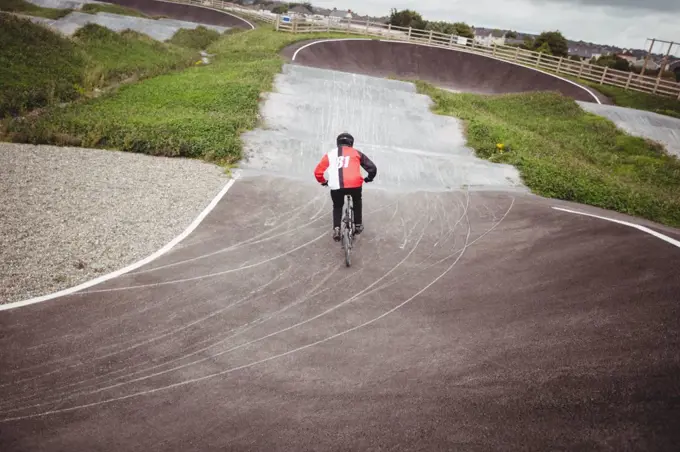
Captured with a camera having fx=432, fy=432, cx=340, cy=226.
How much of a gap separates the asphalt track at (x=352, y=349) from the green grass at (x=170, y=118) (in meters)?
4.71

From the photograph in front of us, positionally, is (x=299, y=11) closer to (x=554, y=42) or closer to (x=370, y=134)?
(x=554, y=42)

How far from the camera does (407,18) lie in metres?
99.4

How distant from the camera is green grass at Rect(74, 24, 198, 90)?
20.6 m

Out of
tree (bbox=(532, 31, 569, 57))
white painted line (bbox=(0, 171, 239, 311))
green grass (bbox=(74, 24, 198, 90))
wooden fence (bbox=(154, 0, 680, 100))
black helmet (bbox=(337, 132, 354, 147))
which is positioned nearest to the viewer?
white painted line (bbox=(0, 171, 239, 311))

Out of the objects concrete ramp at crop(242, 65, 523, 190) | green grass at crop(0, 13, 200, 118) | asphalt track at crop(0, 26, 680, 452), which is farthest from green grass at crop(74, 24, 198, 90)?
asphalt track at crop(0, 26, 680, 452)

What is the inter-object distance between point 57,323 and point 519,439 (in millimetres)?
5519

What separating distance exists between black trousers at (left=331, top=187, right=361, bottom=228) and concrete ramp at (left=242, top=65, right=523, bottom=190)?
397 centimetres

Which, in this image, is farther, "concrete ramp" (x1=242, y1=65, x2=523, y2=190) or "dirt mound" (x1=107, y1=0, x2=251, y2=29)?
"dirt mound" (x1=107, y1=0, x2=251, y2=29)

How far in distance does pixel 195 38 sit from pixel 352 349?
41.3 meters

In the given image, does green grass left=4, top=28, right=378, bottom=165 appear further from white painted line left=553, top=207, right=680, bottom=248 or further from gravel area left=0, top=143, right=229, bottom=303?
white painted line left=553, top=207, right=680, bottom=248

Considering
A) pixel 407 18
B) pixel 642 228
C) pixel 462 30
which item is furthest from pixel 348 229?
pixel 407 18

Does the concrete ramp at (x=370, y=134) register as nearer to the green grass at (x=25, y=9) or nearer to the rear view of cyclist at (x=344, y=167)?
the rear view of cyclist at (x=344, y=167)

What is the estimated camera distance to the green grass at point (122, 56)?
2059 centimetres

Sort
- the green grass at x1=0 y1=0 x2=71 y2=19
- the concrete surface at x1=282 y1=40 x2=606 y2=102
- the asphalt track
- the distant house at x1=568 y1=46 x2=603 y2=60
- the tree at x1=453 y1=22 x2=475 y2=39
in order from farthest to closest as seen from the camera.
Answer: the distant house at x1=568 y1=46 x2=603 y2=60 < the tree at x1=453 y1=22 x2=475 y2=39 < the green grass at x1=0 y1=0 x2=71 y2=19 < the concrete surface at x1=282 y1=40 x2=606 y2=102 < the asphalt track
